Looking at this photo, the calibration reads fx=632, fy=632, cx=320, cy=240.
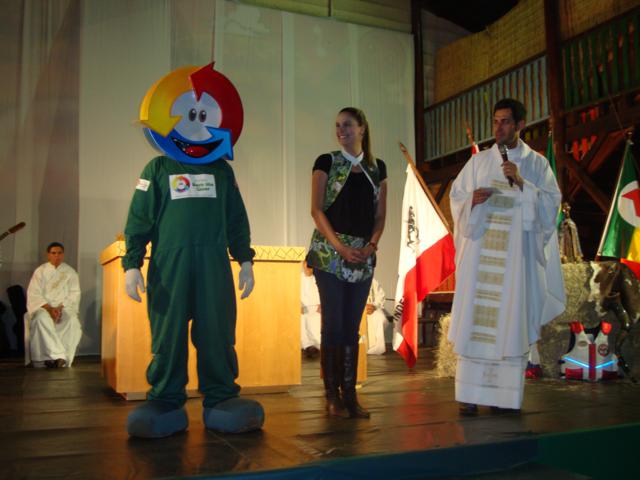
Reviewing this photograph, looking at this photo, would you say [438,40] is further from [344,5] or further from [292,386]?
[292,386]

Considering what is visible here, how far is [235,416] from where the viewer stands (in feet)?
7.12

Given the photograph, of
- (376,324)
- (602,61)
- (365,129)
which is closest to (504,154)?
(365,129)

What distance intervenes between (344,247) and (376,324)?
4.60m

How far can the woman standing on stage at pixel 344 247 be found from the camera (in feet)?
8.25

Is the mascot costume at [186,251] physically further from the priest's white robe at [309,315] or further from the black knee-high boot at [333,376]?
the priest's white robe at [309,315]

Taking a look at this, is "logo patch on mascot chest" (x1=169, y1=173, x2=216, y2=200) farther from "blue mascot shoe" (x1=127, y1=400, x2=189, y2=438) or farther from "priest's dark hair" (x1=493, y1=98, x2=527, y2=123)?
"priest's dark hair" (x1=493, y1=98, x2=527, y2=123)

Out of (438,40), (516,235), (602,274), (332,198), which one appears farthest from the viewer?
(438,40)

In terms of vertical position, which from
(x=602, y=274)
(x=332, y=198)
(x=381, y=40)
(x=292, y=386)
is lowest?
(x=292, y=386)

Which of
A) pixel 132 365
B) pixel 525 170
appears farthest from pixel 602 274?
pixel 132 365

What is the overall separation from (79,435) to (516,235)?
192 cm

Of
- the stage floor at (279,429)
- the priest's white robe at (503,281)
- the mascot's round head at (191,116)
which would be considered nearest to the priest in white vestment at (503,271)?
the priest's white robe at (503,281)

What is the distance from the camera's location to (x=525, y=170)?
112 inches

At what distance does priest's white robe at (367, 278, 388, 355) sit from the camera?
674cm

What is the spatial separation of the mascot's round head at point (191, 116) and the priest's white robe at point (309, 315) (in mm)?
3765
